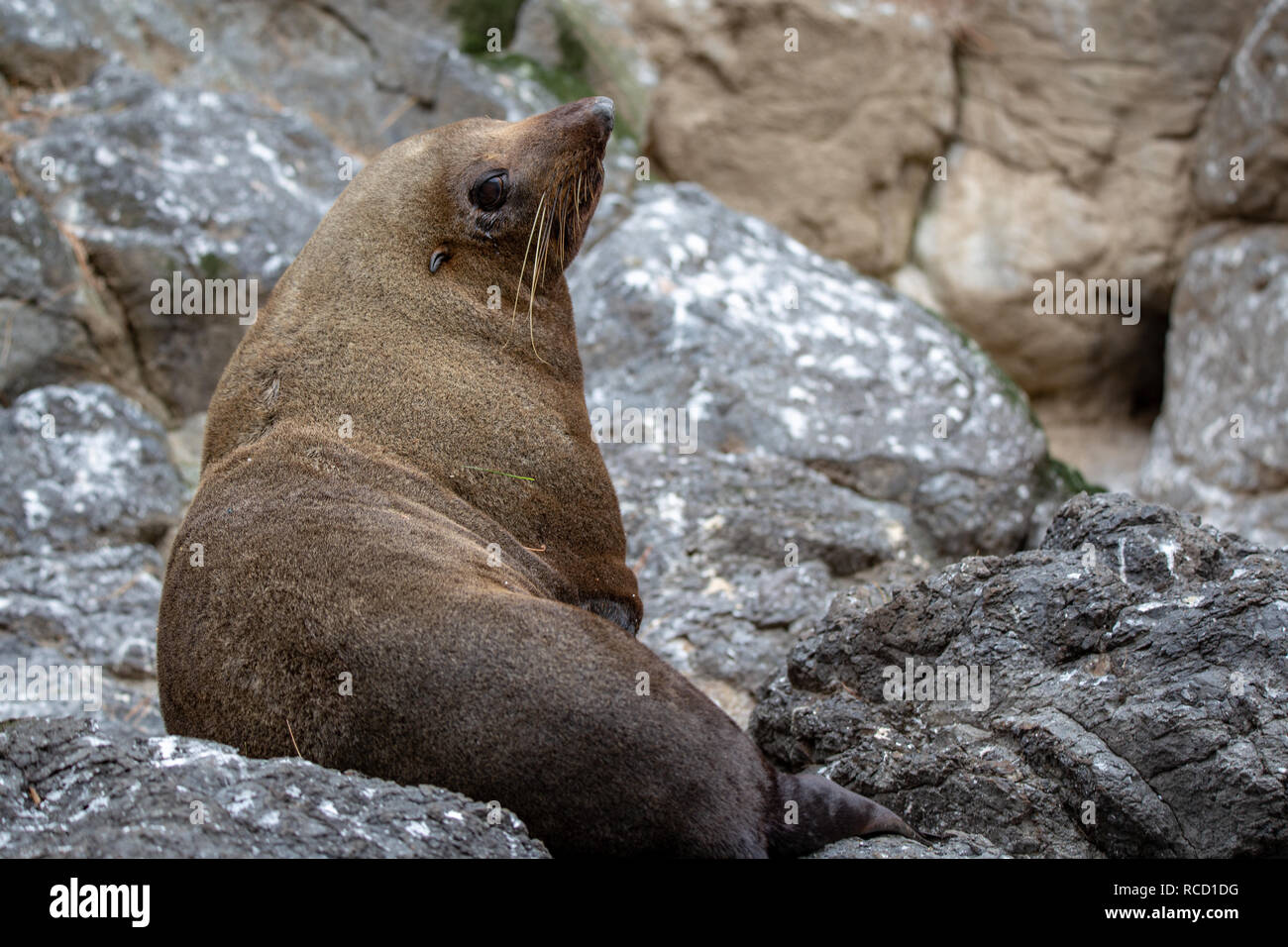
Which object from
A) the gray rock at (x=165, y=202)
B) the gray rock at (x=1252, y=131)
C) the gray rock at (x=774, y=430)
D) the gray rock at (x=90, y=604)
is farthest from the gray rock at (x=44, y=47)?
the gray rock at (x=1252, y=131)

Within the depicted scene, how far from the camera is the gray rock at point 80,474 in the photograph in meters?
6.69

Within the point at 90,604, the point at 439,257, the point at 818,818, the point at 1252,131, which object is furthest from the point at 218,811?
the point at 1252,131

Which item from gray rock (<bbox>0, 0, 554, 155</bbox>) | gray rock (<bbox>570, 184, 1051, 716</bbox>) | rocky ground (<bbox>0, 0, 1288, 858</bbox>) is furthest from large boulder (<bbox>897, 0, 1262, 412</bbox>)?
gray rock (<bbox>0, 0, 554, 155</bbox>)

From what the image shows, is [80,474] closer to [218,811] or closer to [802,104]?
[218,811]

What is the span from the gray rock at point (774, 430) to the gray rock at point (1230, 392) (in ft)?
8.79

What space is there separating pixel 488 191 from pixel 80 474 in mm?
3480

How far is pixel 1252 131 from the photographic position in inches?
378

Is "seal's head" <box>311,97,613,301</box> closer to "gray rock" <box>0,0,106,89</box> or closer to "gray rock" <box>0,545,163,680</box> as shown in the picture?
"gray rock" <box>0,545,163,680</box>

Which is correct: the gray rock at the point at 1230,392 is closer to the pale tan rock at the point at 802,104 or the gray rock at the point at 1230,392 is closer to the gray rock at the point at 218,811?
the pale tan rock at the point at 802,104

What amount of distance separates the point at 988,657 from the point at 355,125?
22.3 feet

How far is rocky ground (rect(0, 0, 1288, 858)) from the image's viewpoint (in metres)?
3.39

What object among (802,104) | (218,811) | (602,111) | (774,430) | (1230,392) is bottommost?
(218,811)

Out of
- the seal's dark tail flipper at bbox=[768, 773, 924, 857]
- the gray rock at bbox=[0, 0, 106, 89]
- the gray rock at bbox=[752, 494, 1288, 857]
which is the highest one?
the gray rock at bbox=[0, 0, 106, 89]
